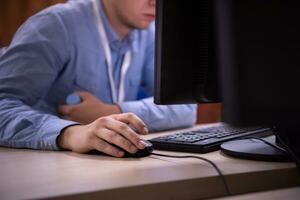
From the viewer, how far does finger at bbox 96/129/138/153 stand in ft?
2.60

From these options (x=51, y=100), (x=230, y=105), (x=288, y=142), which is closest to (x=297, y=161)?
(x=288, y=142)

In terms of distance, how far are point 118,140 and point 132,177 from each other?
17 cm

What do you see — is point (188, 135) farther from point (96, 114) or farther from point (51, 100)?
point (51, 100)

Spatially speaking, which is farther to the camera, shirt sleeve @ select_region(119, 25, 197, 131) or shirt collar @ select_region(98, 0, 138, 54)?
shirt collar @ select_region(98, 0, 138, 54)

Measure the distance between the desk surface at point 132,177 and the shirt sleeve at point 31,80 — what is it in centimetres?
13

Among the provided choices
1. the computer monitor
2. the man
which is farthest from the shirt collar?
the computer monitor

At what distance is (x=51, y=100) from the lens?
55.6 inches

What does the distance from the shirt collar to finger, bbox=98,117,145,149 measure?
2.69ft

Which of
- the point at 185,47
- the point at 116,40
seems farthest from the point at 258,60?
the point at 116,40

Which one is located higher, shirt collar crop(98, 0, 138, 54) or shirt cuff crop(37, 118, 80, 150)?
shirt collar crop(98, 0, 138, 54)

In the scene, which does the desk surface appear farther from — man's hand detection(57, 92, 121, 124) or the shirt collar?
the shirt collar

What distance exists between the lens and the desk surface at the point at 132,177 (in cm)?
57

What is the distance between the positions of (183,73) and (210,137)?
22cm

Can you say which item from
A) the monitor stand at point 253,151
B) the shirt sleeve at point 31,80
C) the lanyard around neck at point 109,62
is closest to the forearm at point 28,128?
the shirt sleeve at point 31,80
